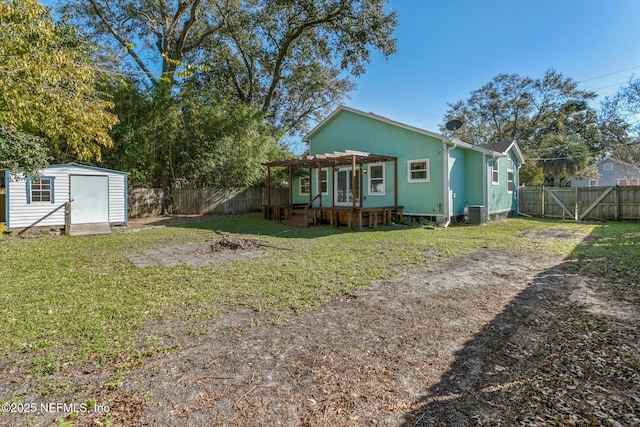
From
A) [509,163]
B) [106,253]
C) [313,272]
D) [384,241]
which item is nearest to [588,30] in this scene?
[509,163]

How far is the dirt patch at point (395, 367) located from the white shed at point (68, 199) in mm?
9414

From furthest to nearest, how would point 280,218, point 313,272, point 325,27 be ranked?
1. point 325,27
2. point 280,218
3. point 313,272

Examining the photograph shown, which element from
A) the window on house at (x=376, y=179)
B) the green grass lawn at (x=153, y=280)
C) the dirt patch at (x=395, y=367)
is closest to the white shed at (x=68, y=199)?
the green grass lawn at (x=153, y=280)

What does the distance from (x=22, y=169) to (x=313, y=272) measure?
8288mm

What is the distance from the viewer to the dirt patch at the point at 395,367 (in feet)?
6.75

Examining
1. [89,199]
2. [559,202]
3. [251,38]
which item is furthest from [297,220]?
[251,38]

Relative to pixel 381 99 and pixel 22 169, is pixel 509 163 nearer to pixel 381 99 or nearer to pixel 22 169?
pixel 381 99

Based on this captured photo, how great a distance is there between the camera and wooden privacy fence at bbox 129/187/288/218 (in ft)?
48.7

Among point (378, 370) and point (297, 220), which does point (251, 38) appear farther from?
point (378, 370)

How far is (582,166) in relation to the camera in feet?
70.1

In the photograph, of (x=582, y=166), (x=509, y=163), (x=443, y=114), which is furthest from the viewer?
(x=443, y=114)

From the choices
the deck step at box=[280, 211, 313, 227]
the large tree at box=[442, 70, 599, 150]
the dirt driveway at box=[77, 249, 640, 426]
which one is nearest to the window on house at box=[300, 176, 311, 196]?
the deck step at box=[280, 211, 313, 227]

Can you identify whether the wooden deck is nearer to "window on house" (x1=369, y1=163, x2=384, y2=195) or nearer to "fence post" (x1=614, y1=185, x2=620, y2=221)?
"window on house" (x1=369, y1=163, x2=384, y2=195)

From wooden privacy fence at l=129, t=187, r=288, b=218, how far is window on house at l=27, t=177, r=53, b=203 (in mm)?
4390
